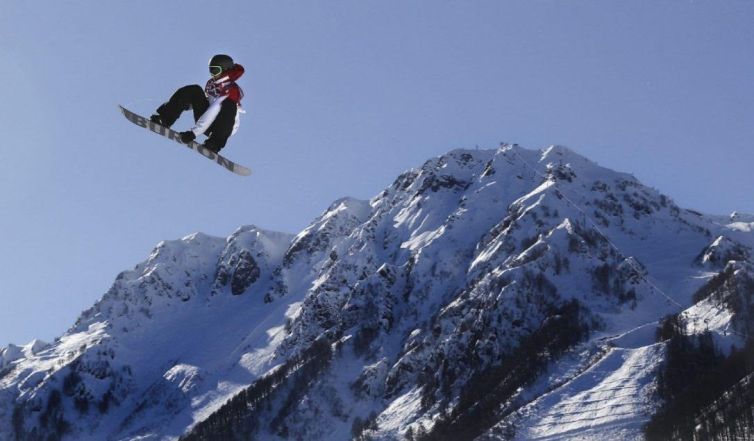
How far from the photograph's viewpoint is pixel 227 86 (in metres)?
29.2

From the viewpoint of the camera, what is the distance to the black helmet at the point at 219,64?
28.0 meters

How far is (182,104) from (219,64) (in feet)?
7.27

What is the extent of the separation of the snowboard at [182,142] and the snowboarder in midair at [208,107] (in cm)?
23

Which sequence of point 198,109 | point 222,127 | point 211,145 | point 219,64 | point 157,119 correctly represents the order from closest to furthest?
1. point 219,64
2. point 157,119
3. point 198,109
4. point 222,127
5. point 211,145

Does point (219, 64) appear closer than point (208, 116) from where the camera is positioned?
Yes

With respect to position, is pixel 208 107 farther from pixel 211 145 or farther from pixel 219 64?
pixel 219 64

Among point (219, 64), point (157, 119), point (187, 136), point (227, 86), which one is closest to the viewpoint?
point (219, 64)

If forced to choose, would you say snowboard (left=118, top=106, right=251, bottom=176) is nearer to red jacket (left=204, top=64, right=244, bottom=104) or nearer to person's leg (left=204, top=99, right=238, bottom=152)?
person's leg (left=204, top=99, right=238, bottom=152)

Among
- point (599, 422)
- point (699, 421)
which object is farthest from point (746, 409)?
point (599, 422)

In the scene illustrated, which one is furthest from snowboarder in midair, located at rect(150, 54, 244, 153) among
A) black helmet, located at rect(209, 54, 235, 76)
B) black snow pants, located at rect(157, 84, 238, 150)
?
black helmet, located at rect(209, 54, 235, 76)

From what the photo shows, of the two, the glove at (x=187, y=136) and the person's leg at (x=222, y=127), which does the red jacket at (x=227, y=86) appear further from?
the glove at (x=187, y=136)

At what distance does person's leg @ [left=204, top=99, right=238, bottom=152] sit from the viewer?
2983cm

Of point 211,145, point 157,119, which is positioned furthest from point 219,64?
point 211,145

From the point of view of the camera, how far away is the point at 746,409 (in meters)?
193
